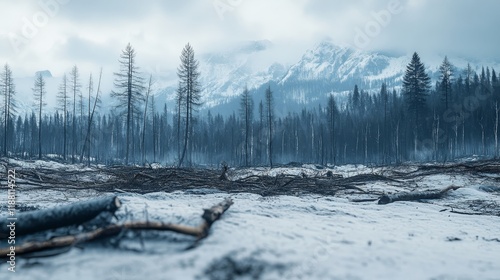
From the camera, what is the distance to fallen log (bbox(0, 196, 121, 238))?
3.27 m

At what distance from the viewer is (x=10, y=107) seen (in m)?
36.7

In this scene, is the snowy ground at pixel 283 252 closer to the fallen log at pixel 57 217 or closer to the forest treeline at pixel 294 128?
the fallen log at pixel 57 217

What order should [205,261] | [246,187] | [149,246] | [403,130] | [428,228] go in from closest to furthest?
[205,261]
[149,246]
[428,228]
[246,187]
[403,130]

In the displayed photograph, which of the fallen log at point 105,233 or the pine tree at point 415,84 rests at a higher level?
the pine tree at point 415,84

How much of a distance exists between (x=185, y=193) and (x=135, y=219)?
12.1ft

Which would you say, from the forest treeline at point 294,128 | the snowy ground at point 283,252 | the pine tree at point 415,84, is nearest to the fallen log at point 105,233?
the snowy ground at point 283,252

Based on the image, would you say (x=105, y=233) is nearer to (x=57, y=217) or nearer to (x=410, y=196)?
(x=57, y=217)

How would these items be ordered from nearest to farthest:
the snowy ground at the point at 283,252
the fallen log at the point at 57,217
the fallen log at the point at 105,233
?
the snowy ground at the point at 283,252 → the fallen log at the point at 105,233 → the fallen log at the point at 57,217

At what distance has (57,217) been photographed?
10.9 ft

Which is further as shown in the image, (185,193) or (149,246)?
(185,193)

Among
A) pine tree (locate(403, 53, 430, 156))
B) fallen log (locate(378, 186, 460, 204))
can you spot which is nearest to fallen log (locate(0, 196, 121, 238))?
fallen log (locate(378, 186, 460, 204))

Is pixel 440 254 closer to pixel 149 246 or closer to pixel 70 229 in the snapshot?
pixel 149 246

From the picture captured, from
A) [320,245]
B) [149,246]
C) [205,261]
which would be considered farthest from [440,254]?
[149,246]

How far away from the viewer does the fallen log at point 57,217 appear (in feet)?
10.7
